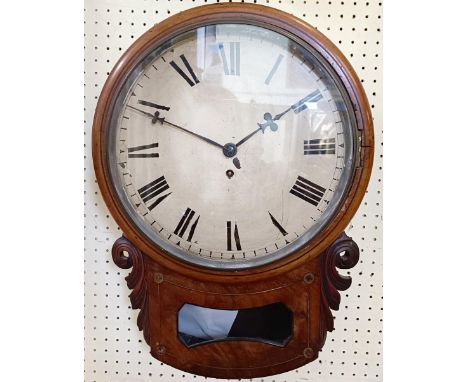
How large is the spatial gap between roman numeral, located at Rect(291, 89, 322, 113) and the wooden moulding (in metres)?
0.27

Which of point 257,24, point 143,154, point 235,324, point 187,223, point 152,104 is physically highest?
point 257,24

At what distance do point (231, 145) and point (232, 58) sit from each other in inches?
6.8

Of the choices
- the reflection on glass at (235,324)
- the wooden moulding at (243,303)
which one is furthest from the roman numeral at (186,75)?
the reflection on glass at (235,324)

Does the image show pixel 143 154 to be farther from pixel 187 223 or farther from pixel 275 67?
pixel 275 67

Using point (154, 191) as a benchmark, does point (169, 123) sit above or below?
above

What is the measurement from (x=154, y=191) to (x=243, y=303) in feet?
0.95

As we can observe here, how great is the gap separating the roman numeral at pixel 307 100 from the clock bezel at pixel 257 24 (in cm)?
5

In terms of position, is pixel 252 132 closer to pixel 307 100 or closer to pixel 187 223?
pixel 307 100

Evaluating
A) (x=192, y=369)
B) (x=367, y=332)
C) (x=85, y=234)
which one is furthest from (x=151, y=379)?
(x=367, y=332)

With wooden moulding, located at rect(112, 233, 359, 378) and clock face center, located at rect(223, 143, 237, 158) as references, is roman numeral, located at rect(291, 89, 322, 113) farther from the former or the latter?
wooden moulding, located at rect(112, 233, 359, 378)

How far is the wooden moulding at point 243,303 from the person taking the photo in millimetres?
947

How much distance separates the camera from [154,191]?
953 millimetres

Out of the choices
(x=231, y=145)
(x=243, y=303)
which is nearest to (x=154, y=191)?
(x=231, y=145)

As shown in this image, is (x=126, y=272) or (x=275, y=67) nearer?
(x=275, y=67)
